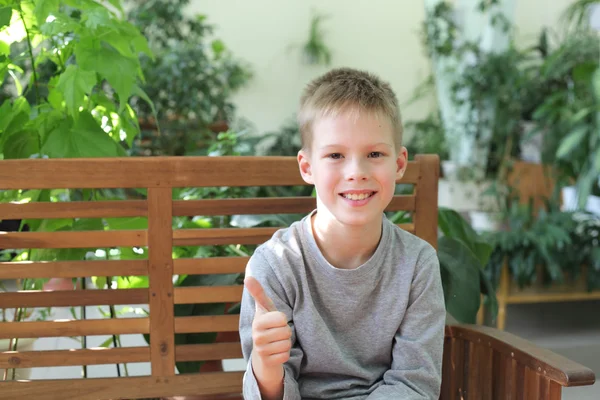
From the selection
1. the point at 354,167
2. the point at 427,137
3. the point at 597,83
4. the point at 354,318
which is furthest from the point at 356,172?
the point at 427,137

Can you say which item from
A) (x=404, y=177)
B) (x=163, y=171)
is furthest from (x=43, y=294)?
(x=404, y=177)

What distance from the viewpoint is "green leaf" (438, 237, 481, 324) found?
1686 mm

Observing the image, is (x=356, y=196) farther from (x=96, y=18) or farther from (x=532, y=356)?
(x=96, y=18)

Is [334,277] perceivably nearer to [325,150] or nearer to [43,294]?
[325,150]

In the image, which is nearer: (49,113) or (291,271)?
(291,271)

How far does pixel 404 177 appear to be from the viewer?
60.5 inches

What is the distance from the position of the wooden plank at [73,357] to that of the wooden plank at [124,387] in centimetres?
4

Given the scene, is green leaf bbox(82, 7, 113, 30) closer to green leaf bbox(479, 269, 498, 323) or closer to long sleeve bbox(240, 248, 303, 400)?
long sleeve bbox(240, 248, 303, 400)

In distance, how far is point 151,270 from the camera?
57.4 inches

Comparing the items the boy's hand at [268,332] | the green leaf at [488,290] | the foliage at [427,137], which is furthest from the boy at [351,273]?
the foliage at [427,137]

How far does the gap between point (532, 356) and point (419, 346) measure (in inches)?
7.6

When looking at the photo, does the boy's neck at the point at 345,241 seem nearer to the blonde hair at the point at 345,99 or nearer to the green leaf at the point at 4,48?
the blonde hair at the point at 345,99

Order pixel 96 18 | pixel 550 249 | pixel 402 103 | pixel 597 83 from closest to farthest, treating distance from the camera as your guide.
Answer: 1. pixel 96 18
2. pixel 550 249
3. pixel 597 83
4. pixel 402 103

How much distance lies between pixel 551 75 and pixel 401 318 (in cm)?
472
